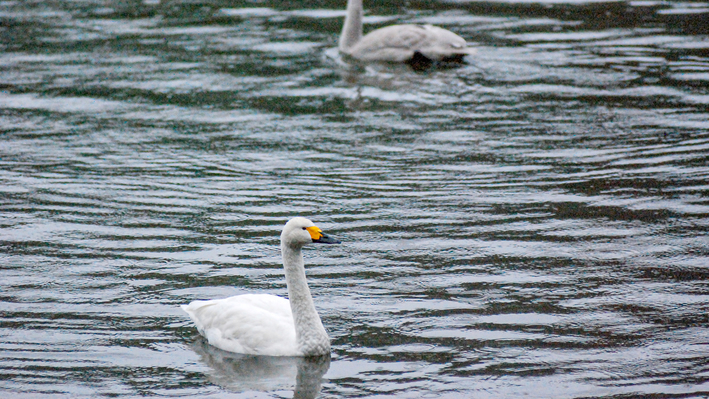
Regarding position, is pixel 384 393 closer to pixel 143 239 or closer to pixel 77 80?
pixel 143 239

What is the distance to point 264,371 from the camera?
7.98 meters

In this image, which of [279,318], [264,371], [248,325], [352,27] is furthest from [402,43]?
[264,371]

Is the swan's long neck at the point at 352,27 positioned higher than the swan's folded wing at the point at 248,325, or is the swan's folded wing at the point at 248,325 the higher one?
the swan's long neck at the point at 352,27

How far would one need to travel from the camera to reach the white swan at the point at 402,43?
18375 millimetres

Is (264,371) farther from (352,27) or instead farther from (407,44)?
(352,27)

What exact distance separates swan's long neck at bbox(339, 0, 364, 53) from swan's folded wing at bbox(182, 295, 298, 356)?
11.4 m

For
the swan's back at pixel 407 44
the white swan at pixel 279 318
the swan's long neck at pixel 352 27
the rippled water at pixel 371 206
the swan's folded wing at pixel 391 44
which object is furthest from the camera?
the swan's long neck at pixel 352 27

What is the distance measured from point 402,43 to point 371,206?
24.7 ft

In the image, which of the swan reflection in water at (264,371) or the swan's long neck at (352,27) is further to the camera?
the swan's long neck at (352,27)

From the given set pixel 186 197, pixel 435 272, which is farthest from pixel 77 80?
pixel 435 272

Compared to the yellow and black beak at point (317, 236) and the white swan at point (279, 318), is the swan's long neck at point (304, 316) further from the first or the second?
the yellow and black beak at point (317, 236)

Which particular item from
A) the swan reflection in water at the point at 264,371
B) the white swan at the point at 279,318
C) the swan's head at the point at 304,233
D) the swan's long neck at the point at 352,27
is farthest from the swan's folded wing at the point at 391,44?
the swan reflection in water at the point at 264,371

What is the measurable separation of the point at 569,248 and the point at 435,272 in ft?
4.72

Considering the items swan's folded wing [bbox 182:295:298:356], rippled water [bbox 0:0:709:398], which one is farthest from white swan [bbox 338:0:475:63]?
swan's folded wing [bbox 182:295:298:356]
